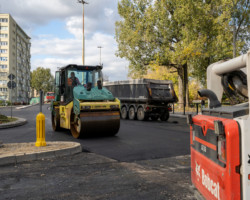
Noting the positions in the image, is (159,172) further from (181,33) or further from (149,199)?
(181,33)

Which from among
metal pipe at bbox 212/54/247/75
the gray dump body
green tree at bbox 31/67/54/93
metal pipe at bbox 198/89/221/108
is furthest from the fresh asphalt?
green tree at bbox 31/67/54/93

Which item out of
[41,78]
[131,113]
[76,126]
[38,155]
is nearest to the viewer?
[38,155]

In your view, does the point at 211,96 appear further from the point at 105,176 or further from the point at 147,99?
the point at 147,99

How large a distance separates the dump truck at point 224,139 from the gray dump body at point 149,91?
51.3ft

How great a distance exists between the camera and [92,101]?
10.3 m

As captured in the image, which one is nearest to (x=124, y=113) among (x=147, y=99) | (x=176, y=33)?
(x=147, y=99)

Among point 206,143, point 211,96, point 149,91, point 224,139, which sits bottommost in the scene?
point 206,143

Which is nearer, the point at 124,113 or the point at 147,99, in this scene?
the point at 147,99

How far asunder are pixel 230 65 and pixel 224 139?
2.74ft

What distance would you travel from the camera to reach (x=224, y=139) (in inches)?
97.6

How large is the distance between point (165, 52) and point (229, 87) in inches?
926

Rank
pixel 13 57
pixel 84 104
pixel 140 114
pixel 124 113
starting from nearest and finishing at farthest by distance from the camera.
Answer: pixel 84 104 < pixel 140 114 < pixel 124 113 < pixel 13 57

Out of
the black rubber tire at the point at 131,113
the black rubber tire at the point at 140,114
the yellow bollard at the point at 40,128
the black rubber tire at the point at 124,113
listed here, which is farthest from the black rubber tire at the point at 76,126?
the black rubber tire at the point at 124,113

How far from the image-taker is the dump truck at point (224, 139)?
233 centimetres
